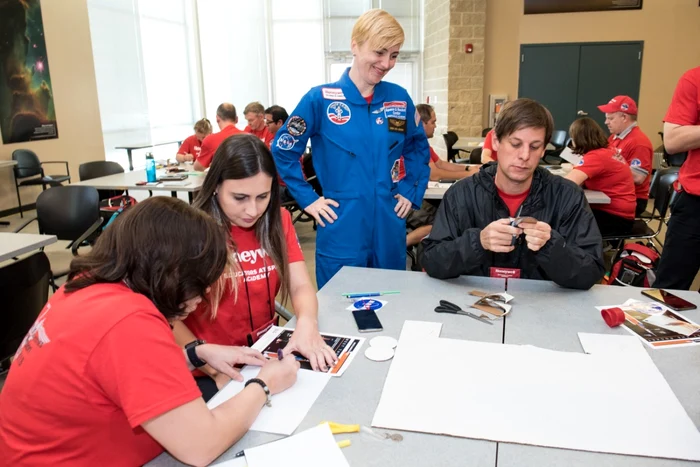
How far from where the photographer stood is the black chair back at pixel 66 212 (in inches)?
140

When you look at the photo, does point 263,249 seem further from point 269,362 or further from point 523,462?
point 523,462

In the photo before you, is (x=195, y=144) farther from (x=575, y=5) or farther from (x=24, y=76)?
(x=575, y=5)

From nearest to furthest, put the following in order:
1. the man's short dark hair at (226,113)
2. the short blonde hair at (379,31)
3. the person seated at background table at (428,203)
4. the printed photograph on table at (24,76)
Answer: the short blonde hair at (379,31)
the person seated at background table at (428,203)
the man's short dark hair at (226,113)
the printed photograph on table at (24,76)

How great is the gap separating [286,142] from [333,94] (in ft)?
0.97

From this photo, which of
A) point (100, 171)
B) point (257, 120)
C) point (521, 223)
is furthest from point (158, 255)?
point (257, 120)

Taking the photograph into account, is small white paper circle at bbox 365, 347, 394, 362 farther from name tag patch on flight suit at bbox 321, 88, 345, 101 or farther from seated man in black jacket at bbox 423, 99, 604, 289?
name tag patch on flight suit at bbox 321, 88, 345, 101

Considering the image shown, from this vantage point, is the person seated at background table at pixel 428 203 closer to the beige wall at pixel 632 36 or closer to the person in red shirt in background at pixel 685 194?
the person in red shirt in background at pixel 685 194

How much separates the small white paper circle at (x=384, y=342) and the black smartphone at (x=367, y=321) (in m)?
0.07

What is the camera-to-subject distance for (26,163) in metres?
6.38

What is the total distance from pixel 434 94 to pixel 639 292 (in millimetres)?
7385

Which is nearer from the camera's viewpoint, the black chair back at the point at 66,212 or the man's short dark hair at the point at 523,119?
the man's short dark hair at the point at 523,119

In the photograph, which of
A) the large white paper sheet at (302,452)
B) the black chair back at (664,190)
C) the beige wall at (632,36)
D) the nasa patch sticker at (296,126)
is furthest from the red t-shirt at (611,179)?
the beige wall at (632,36)

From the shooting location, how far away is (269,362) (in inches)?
47.9

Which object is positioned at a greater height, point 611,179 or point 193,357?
point 611,179
